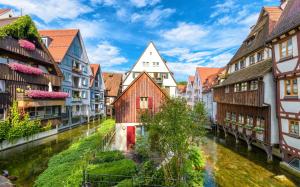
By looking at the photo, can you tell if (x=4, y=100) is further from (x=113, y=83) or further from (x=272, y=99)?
(x=113, y=83)

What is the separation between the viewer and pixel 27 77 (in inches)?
1050

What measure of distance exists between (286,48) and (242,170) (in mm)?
9583

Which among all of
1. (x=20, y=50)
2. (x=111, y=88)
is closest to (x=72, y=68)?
(x=20, y=50)

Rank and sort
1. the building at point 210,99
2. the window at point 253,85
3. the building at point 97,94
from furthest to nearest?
the building at point 97,94, the building at point 210,99, the window at point 253,85

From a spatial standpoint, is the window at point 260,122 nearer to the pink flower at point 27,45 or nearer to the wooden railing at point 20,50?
the wooden railing at point 20,50

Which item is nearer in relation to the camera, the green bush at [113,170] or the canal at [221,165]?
the green bush at [113,170]

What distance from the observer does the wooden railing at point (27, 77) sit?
2288cm

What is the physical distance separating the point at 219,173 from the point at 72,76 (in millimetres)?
31850

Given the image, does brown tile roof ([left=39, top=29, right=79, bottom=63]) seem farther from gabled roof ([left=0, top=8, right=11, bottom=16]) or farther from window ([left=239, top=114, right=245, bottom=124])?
window ([left=239, top=114, right=245, bottom=124])

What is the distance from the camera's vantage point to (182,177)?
37.9ft

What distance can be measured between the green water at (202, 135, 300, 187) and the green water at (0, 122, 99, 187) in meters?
11.9

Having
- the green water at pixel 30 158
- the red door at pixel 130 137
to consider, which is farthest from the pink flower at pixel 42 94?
the red door at pixel 130 137

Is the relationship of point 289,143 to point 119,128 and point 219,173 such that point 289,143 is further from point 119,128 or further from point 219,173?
point 119,128

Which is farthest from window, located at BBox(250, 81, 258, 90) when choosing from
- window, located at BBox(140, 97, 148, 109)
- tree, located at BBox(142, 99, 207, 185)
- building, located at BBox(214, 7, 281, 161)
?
tree, located at BBox(142, 99, 207, 185)
